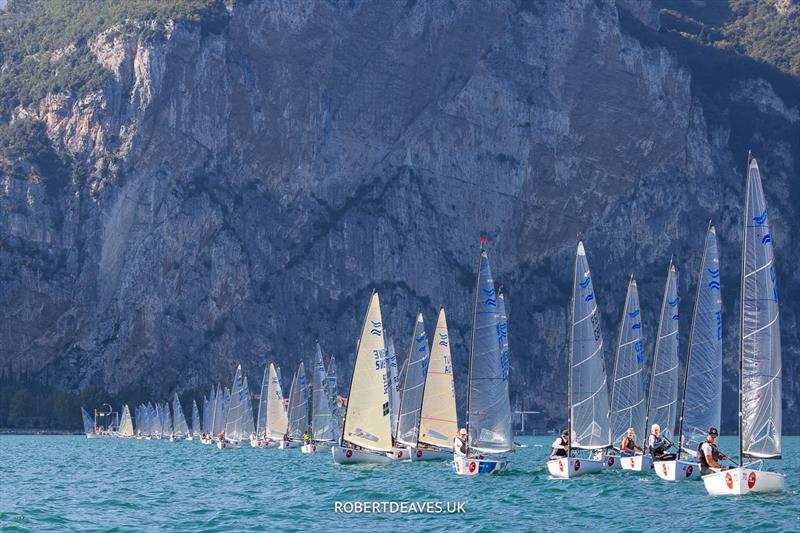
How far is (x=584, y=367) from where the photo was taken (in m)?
63.8

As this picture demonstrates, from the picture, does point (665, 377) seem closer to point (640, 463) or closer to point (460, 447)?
point (640, 463)

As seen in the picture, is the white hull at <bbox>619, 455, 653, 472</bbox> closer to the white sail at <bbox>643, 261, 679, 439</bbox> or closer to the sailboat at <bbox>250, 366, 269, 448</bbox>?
the white sail at <bbox>643, 261, 679, 439</bbox>

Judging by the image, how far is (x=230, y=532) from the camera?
41.4 metres

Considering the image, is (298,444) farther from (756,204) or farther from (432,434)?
(756,204)

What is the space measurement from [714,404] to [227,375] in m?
146

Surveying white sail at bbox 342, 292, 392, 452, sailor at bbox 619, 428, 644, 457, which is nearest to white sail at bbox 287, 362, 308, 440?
white sail at bbox 342, 292, 392, 452

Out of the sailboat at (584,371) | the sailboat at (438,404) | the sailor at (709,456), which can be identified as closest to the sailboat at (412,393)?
the sailboat at (438,404)

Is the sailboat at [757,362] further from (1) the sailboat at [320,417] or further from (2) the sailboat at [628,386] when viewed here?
(1) the sailboat at [320,417]

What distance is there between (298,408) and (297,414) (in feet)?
2.12

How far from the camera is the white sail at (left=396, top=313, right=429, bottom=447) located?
A: 78438 mm

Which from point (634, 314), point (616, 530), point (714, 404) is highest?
point (634, 314)

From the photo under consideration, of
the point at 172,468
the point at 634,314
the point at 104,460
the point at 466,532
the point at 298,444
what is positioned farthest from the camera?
the point at 298,444

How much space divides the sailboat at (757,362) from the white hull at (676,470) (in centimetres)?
963

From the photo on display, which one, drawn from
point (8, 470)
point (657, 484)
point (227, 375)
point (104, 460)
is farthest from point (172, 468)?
point (227, 375)
